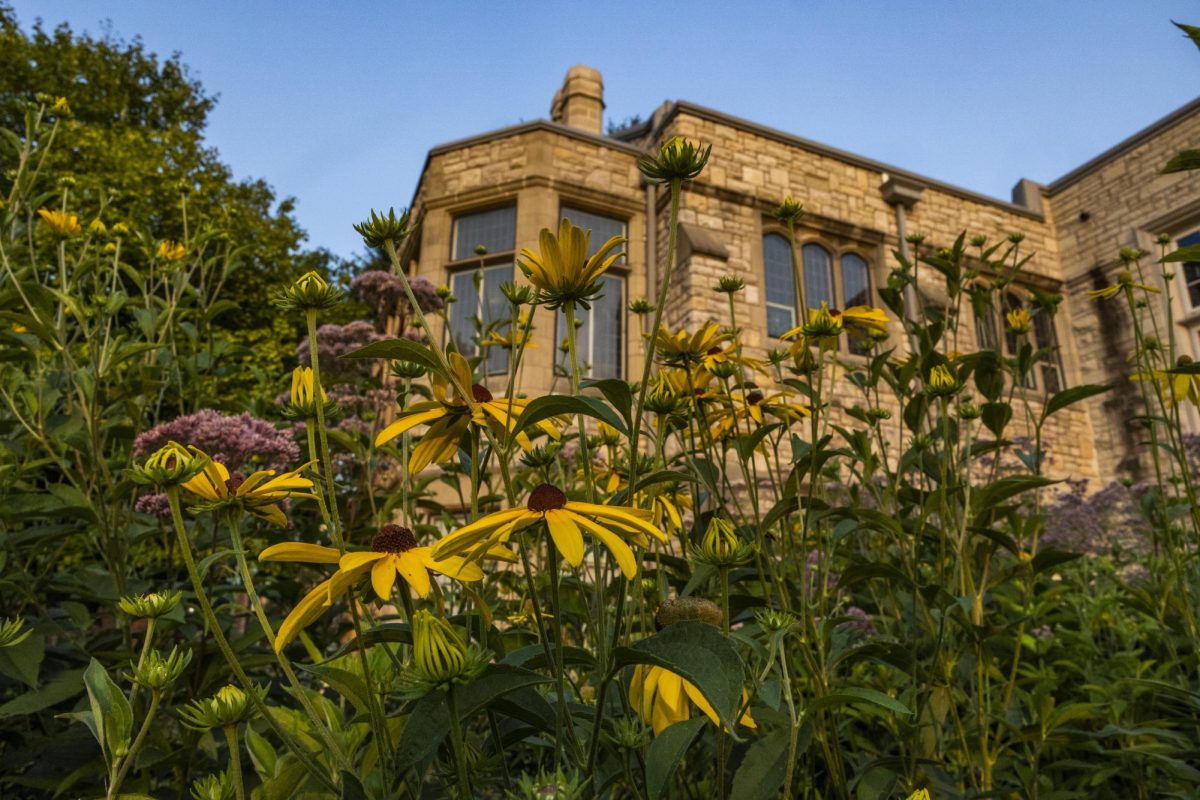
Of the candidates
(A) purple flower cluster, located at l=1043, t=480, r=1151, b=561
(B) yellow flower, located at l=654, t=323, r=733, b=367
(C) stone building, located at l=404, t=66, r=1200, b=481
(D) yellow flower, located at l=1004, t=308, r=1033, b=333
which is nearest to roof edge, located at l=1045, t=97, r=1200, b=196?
(C) stone building, located at l=404, t=66, r=1200, b=481

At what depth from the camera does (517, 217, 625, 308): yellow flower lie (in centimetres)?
86

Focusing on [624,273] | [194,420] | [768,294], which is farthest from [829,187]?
[194,420]

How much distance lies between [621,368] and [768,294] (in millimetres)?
1732

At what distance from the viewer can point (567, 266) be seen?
873 mm

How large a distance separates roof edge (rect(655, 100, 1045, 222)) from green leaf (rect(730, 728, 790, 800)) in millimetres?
7513

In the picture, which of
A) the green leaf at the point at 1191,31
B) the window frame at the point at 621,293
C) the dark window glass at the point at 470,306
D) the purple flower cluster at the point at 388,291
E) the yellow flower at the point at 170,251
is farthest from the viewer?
the dark window glass at the point at 470,306

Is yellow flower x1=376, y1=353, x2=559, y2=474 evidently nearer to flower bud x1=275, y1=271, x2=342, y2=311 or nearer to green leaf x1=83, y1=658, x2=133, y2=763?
flower bud x1=275, y1=271, x2=342, y2=311

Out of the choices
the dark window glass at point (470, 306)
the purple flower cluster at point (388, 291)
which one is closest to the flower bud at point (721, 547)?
the purple flower cluster at point (388, 291)

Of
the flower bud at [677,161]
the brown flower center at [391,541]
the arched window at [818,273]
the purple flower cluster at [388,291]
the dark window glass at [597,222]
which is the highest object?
the dark window glass at [597,222]

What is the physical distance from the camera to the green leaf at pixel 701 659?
2.03 ft

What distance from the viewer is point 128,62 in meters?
12.3

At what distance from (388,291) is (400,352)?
13.2ft

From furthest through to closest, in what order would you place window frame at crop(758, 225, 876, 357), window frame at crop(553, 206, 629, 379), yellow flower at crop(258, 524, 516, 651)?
window frame at crop(758, 225, 876, 357), window frame at crop(553, 206, 629, 379), yellow flower at crop(258, 524, 516, 651)

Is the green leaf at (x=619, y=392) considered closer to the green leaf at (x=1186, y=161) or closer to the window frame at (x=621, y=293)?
the green leaf at (x=1186, y=161)
